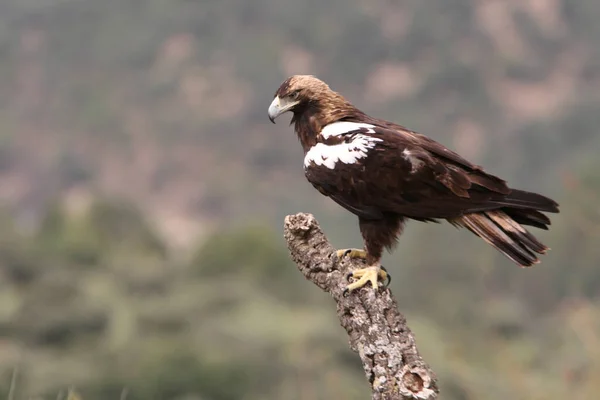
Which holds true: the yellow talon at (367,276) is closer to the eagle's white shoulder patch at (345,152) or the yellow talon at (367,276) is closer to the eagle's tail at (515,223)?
the eagle's tail at (515,223)

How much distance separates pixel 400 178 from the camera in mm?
6266

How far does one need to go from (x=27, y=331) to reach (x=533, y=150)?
45419 millimetres

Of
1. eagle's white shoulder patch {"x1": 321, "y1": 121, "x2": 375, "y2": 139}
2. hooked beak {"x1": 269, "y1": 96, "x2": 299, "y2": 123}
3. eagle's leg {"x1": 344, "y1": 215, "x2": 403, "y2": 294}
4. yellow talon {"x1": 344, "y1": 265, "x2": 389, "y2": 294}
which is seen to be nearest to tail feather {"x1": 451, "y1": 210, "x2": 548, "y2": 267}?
eagle's leg {"x1": 344, "y1": 215, "x2": 403, "y2": 294}

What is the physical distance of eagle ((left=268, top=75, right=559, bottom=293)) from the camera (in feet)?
20.0

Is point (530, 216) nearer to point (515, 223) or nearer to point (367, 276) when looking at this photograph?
point (515, 223)

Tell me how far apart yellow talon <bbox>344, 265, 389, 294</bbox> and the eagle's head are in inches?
49.8

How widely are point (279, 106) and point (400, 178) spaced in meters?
1.06

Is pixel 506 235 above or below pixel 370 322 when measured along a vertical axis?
above

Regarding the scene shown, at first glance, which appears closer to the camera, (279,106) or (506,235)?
(506,235)

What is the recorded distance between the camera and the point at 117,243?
41531 mm

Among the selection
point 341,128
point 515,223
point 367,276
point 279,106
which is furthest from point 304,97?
point 515,223

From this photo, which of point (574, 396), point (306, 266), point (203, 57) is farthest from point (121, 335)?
point (203, 57)

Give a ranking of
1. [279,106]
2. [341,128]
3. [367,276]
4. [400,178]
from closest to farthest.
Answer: [367,276]
[400,178]
[341,128]
[279,106]

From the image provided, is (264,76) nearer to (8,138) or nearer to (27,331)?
(8,138)
